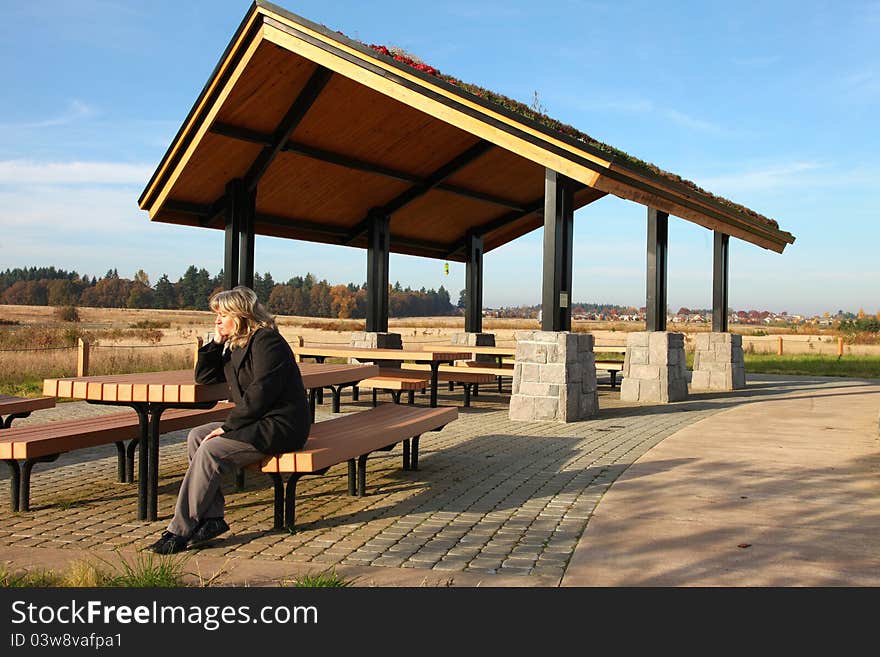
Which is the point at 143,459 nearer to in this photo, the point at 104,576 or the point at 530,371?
the point at 104,576

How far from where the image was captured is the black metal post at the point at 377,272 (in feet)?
51.2

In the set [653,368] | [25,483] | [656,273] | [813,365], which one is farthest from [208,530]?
[813,365]

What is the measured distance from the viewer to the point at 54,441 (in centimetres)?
538

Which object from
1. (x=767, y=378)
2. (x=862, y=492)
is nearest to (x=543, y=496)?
(x=862, y=492)

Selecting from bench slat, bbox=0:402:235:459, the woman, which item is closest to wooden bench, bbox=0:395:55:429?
bench slat, bbox=0:402:235:459

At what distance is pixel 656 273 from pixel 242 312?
1063 centimetres

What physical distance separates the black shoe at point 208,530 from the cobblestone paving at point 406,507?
8 cm

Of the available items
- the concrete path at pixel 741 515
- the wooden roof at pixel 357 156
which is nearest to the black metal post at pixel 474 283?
the wooden roof at pixel 357 156

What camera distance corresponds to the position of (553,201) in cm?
1054

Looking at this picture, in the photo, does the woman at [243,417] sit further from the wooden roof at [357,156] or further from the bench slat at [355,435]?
the wooden roof at [357,156]

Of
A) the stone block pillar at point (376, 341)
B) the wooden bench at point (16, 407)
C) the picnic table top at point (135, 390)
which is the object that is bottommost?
the wooden bench at point (16, 407)
